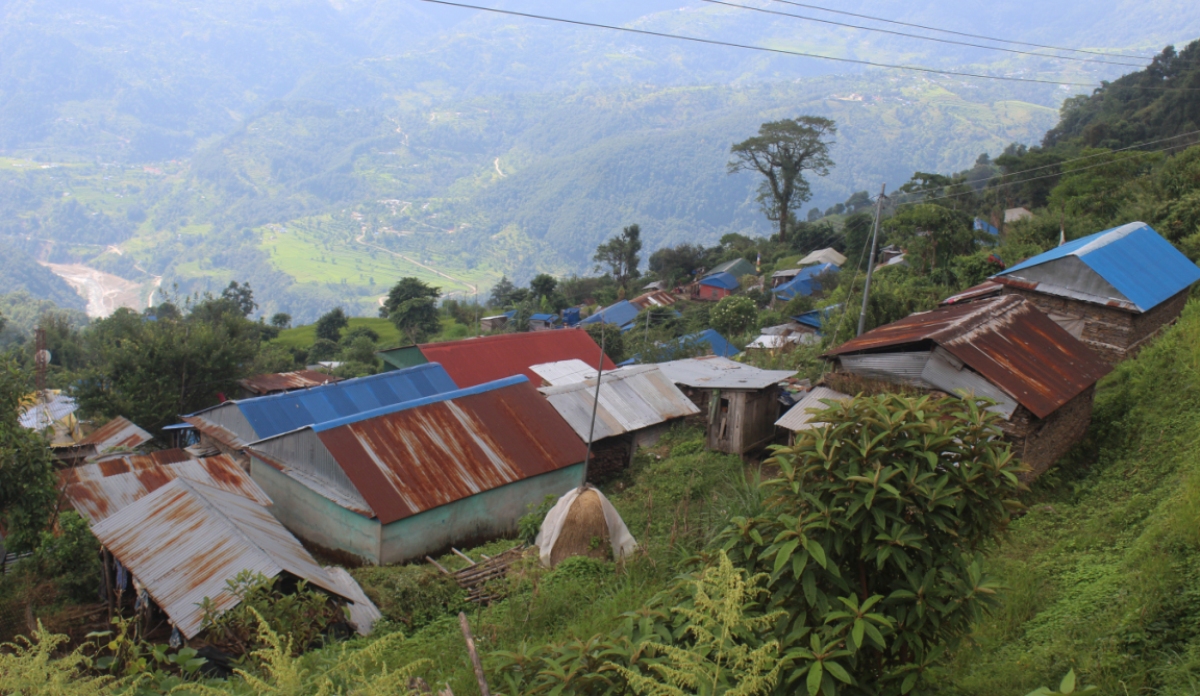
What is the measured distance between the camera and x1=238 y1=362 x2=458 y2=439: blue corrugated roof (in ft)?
51.3

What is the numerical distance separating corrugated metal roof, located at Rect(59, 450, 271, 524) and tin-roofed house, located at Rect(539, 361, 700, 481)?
6.57m

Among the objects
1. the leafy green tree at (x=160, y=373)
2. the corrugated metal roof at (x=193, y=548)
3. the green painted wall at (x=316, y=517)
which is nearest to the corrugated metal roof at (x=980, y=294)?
the green painted wall at (x=316, y=517)

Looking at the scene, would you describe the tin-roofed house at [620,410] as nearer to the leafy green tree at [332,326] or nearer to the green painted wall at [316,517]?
the green painted wall at [316,517]

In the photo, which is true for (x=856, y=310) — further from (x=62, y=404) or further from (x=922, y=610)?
(x=62, y=404)

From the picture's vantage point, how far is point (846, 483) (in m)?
3.92

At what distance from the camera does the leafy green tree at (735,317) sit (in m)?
35.1

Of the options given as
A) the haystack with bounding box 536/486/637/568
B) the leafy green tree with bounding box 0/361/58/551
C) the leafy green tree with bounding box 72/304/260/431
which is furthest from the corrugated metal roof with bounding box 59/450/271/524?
the leafy green tree with bounding box 72/304/260/431

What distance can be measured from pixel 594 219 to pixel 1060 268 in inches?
5697

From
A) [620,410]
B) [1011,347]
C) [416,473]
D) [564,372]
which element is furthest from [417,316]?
[1011,347]

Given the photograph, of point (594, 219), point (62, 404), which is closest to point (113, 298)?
point (594, 219)

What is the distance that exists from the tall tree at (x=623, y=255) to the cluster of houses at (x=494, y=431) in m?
42.8

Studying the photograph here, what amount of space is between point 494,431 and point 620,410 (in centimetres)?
316

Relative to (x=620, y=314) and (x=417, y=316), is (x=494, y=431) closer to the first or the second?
(x=620, y=314)

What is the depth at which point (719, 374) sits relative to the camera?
17.5m
